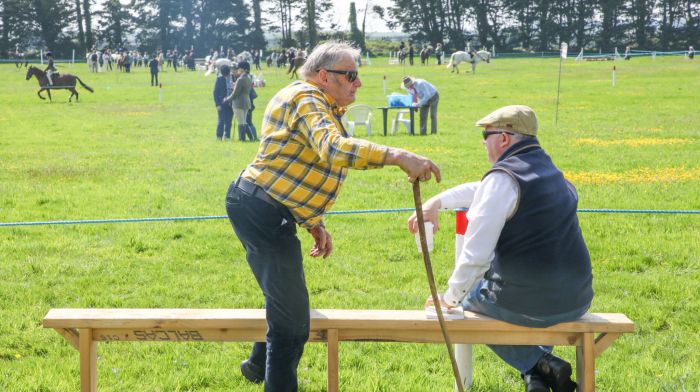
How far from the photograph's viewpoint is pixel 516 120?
3996 mm

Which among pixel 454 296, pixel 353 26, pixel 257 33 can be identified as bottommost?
pixel 454 296

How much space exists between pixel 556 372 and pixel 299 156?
64.5 inches

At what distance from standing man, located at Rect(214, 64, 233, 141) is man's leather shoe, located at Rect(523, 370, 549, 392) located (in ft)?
54.8

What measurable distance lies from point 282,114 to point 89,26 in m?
85.0

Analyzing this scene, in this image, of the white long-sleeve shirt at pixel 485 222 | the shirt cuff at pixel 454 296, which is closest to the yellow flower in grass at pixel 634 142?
the shirt cuff at pixel 454 296

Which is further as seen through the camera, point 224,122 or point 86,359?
point 224,122

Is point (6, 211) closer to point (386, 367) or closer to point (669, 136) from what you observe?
point (386, 367)

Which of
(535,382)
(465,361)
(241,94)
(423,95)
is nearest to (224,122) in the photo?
(241,94)

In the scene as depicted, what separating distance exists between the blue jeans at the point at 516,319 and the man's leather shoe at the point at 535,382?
1.2 inches

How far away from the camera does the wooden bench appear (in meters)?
4.09

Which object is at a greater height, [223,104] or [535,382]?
[223,104]

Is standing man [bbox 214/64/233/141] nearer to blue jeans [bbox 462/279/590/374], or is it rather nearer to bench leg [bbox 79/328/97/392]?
bench leg [bbox 79/328/97/392]

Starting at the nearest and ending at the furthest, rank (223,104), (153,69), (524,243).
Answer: (524,243), (223,104), (153,69)

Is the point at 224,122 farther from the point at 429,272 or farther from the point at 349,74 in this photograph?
the point at 429,272
